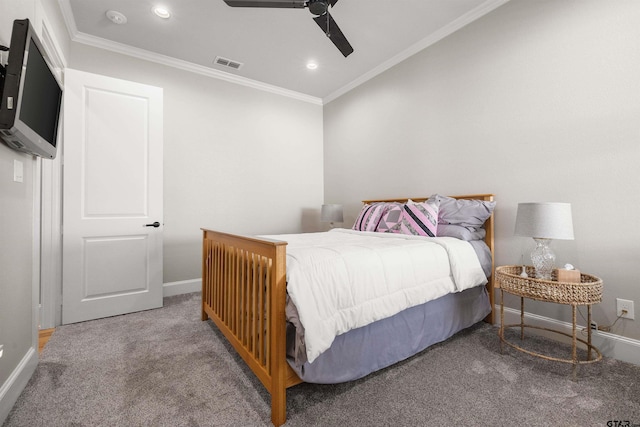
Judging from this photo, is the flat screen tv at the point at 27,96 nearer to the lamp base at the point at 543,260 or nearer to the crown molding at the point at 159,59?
the crown molding at the point at 159,59

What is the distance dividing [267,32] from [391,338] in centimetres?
292

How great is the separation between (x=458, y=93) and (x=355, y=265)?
217cm

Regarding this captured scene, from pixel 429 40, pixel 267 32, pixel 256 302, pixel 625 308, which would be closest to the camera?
pixel 256 302

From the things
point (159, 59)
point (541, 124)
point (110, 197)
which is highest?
point (159, 59)

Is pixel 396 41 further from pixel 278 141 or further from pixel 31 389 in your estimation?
pixel 31 389

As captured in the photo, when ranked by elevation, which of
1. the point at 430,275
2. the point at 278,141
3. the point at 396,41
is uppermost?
the point at 396,41

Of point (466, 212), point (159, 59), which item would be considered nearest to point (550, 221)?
point (466, 212)

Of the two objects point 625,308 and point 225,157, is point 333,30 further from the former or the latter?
point 625,308

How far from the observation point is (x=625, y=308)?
177 cm

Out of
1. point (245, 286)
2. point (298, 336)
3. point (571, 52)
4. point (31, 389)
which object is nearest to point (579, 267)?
point (571, 52)

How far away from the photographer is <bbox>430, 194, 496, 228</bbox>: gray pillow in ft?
7.45

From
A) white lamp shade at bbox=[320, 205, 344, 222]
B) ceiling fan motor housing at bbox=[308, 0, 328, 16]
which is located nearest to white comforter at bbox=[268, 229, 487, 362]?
ceiling fan motor housing at bbox=[308, 0, 328, 16]

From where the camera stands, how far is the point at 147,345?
6.54 ft

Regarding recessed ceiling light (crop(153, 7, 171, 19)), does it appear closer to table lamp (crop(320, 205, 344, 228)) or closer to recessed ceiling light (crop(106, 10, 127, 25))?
recessed ceiling light (crop(106, 10, 127, 25))
